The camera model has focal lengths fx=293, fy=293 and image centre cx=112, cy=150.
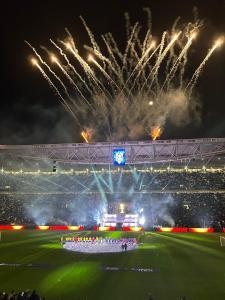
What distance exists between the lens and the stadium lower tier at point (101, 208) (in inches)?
2464

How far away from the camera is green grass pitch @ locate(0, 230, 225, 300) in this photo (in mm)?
15945

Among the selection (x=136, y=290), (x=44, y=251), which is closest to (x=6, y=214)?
(x=44, y=251)

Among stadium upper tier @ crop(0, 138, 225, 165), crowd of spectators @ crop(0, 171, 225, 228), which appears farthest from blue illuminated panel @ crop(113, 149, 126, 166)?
crowd of spectators @ crop(0, 171, 225, 228)

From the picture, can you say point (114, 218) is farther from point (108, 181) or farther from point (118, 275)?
point (118, 275)

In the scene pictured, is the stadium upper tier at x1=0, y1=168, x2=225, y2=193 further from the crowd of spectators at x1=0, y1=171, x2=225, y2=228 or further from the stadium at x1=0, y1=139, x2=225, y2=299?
the stadium at x1=0, y1=139, x2=225, y2=299

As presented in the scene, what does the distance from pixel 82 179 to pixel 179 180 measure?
25825 mm

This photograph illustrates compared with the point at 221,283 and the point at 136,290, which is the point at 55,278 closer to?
the point at 136,290

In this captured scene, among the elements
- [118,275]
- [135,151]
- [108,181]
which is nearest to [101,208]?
[108,181]

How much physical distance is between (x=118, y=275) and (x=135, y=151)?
20.4 meters

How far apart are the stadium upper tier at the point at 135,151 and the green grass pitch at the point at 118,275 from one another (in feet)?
39.0

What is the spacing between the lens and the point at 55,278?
18625mm

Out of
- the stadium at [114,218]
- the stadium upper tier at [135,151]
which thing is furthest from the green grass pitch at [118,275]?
the stadium upper tier at [135,151]

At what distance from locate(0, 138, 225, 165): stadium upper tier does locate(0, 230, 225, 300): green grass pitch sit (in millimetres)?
11897

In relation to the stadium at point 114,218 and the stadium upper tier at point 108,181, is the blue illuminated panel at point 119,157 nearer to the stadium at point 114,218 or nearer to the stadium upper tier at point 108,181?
the stadium at point 114,218
